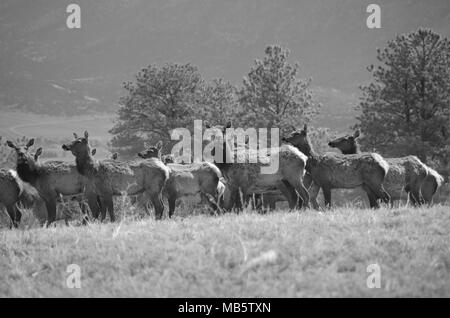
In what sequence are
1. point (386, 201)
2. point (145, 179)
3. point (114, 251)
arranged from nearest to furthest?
point (114, 251)
point (386, 201)
point (145, 179)

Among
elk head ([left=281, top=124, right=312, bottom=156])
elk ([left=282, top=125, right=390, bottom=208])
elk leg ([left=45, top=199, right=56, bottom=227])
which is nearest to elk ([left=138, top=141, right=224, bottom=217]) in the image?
elk head ([left=281, top=124, right=312, bottom=156])

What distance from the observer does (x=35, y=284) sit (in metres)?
9.80

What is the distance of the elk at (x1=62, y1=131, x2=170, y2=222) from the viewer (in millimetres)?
16953

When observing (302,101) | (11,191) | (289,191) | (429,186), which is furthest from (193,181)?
(302,101)

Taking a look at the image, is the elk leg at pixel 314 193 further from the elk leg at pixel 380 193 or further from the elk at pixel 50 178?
the elk at pixel 50 178

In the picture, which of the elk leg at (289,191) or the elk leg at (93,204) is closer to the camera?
the elk leg at (93,204)

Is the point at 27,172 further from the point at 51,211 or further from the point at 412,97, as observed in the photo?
the point at 412,97

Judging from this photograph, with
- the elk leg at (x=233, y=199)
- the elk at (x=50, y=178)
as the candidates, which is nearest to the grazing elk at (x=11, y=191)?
the elk at (x=50, y=178)

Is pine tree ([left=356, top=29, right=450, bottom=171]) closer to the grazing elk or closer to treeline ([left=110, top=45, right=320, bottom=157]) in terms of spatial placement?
treeline ([left=110, top=45, right=320, bottom=157])

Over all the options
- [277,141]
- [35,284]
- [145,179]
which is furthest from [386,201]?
[277,141]

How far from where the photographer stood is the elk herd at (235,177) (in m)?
16.8
